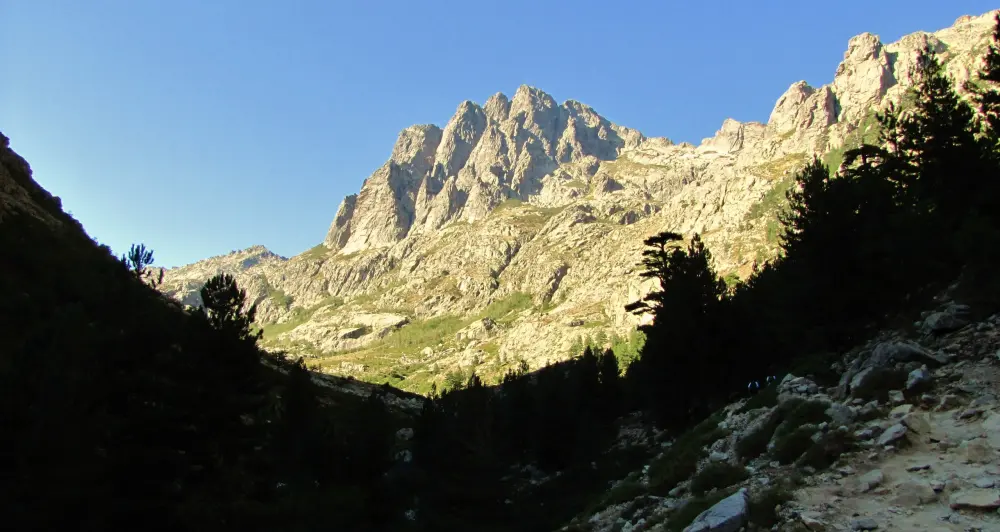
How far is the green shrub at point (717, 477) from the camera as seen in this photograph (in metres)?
Result: 13.5

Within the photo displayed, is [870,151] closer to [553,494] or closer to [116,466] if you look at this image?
[553,494]

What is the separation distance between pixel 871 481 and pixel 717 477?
4.45 meters

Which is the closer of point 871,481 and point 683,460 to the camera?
point 871,481

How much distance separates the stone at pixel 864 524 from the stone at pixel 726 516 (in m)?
1.88

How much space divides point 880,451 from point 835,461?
0.86m

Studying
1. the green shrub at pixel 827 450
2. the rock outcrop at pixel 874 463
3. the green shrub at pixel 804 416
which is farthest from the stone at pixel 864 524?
the green shrub at pixel 804 416

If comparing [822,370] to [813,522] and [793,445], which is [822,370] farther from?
[813,522]

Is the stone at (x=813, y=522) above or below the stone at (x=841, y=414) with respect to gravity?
below

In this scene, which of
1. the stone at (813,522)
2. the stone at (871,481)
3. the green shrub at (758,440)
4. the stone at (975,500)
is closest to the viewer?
the stone at (975,500)

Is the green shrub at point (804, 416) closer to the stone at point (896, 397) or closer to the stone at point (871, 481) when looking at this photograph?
the stone at point (896, 397)

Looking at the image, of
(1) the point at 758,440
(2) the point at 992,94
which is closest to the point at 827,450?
(1) the point at 758,440

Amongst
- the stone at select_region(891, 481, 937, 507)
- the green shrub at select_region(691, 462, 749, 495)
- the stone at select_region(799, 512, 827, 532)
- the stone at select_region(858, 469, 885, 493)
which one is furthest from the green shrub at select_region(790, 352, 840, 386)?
the stone at select_region(799, 512, 827, 532)

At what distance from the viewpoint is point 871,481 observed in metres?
9.98

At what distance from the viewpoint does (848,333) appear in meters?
26.7
